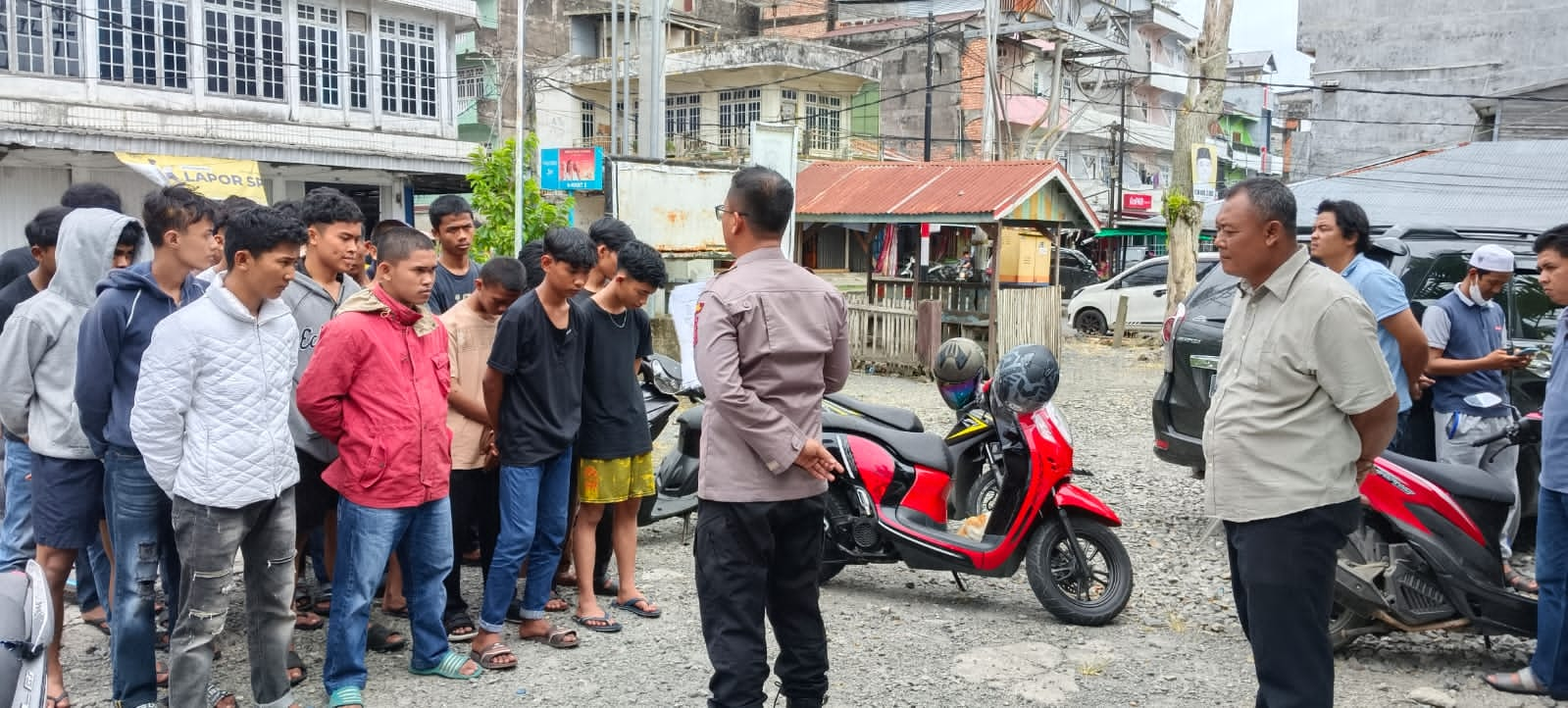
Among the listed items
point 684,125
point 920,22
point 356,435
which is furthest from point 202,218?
point 920,22

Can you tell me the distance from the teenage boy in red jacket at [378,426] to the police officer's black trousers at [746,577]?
4.02 feet

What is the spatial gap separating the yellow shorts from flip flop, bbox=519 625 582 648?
1.86ft

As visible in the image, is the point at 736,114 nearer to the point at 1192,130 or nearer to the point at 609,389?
the point at 1192,130

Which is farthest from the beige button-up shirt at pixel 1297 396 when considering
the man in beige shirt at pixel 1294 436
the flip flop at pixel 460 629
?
the flip flop at pixel 460 629

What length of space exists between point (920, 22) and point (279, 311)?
1279 inches

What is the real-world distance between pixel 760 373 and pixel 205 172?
16942 mm

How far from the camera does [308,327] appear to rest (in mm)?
4426

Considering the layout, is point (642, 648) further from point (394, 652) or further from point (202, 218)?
point (202, 218)

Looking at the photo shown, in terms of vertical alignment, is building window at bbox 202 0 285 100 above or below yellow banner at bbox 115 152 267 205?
above

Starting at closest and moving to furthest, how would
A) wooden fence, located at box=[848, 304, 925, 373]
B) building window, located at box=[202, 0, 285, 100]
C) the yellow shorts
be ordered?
the yellow shorts → wooden fence, located at box=[848, 304, 925, 373] → building window, located at box=[202, 0, 285, 100]

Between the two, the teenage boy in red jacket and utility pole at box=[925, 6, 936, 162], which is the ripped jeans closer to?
the teenage boy in red jacket

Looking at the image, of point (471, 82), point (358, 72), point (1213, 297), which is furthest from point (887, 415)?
point (471, 82)

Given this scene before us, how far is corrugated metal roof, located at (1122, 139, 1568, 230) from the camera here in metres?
13.8

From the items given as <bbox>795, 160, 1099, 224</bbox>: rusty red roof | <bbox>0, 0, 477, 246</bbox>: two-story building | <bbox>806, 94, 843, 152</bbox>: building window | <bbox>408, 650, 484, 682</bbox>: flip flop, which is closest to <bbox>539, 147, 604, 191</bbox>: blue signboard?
<bbox>795, 160, 1099, 224</bbox>: rusty red roof
